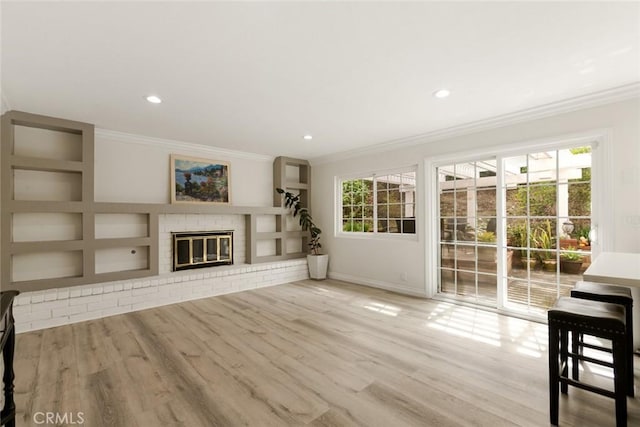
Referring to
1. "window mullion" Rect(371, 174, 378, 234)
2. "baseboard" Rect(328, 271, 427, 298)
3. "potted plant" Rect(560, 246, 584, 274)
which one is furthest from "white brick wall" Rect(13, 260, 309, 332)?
"potted plant" Rect(560, 246, 584, 274)

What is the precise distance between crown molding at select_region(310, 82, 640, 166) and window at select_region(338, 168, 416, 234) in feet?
1.49

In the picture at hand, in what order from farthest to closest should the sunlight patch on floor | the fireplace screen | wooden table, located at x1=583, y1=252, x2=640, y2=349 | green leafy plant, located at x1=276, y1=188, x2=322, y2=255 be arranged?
green leafy plant, located at x1=276, y1=188, x2=322, y2=255 → the fireplace screen → the sunlight patch on floor → wooden table, located at x1=583, y1=252, x2=640, y2=349

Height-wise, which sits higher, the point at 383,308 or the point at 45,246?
the point at 45,246

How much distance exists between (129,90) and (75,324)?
8.85 ft

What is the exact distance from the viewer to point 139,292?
3.90 metres

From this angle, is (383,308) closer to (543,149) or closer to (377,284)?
(377,284)

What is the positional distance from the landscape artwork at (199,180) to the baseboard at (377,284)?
2438 mm

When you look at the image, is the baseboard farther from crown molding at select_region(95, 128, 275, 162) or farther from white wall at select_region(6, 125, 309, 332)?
crown molding at select_region(95, 128, 275, 162)

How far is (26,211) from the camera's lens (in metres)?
3.30

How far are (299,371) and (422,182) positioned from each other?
312cm

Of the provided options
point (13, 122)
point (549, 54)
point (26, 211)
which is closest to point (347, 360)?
point (549, 54)

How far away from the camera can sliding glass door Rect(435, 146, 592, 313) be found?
3150mm

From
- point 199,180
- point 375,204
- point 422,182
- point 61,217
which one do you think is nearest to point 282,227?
point 199,180

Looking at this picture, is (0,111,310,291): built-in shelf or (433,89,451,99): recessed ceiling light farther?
(0,111,310,291): built-in shelf
